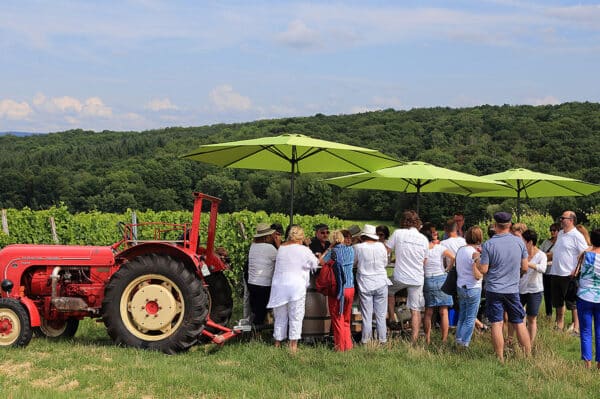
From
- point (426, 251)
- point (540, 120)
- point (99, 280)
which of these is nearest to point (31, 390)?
point (99, 280)

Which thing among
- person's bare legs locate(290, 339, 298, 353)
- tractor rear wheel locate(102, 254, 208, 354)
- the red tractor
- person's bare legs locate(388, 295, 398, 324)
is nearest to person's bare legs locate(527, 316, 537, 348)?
person's bare legs locate(388, 295, 398, 324)

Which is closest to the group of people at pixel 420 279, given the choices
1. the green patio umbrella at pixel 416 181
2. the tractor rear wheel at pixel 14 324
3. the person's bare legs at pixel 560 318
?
the person's bare legs at pixel 560 318

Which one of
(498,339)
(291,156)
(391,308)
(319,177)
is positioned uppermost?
(291,156)

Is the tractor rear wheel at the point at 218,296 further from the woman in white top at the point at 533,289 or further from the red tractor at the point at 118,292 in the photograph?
the woman in white top at the point at 533,289

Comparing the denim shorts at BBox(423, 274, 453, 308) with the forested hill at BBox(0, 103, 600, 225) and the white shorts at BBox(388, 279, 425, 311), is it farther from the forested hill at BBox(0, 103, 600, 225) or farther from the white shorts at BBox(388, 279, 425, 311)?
the forested hill at BBox(0, 103, 600, 225)

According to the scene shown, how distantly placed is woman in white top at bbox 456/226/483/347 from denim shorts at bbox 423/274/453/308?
49 centimetres

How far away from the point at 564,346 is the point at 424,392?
10.5ft

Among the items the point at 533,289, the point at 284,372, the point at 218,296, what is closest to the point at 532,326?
the point at 533,289

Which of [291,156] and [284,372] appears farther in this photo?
[291,156]

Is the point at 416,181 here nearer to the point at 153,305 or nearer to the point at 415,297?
the point at 415,297

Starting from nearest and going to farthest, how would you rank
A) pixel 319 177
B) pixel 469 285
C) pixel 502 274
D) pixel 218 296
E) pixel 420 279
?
1. pixel 502 274
2. pixel 469 285
3. pixel 420 279
4. pixel 218 296
5. pixel 319 177

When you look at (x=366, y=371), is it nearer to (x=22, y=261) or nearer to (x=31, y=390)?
(x=31, y=390)

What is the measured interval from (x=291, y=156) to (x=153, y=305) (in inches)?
141

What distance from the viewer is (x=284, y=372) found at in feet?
18.3
